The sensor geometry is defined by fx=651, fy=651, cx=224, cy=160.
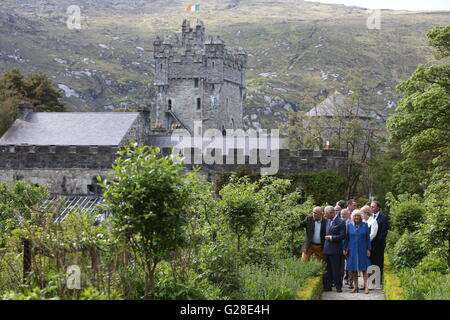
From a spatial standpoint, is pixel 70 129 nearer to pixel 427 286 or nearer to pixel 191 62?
pixel 191 62

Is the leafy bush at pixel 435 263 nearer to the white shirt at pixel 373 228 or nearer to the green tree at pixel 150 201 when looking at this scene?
the white shirt at pixel 373 228

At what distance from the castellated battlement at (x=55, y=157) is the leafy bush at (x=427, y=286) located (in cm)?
2147

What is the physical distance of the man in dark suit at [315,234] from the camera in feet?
50.1

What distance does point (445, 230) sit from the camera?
1314 centimetres

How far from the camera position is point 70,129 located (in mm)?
38125

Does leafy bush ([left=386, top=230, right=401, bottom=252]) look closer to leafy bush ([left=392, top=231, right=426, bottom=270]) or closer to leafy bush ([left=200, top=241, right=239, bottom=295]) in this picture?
leafy bush ([left=392, top=231, right=426, bottom=270])

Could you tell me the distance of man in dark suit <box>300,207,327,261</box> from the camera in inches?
601

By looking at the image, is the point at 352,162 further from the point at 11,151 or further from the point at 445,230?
the point at 445,230

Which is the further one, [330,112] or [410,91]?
[330,112]

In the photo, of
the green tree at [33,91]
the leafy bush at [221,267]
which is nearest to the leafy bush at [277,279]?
the leafy bush at [221,267]

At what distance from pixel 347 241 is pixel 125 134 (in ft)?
80.1

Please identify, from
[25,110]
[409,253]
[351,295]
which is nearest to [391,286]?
[351,295]

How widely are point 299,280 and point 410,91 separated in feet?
50.4
